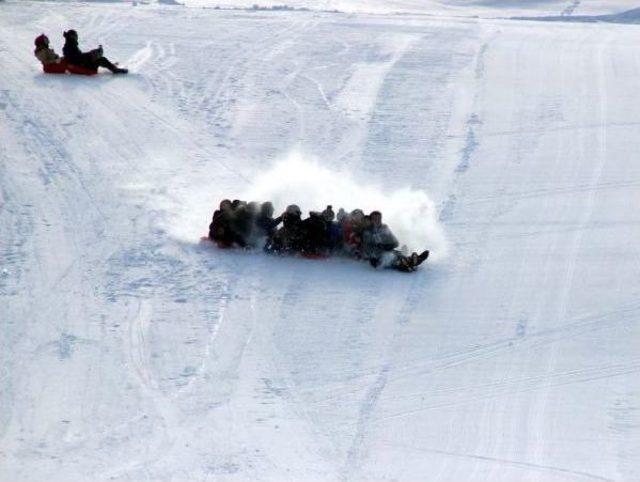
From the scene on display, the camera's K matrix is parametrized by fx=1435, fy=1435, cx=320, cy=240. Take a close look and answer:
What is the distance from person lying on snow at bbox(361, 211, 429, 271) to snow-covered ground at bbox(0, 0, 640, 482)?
0.16 metres

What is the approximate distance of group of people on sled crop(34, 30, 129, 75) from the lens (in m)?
21.2

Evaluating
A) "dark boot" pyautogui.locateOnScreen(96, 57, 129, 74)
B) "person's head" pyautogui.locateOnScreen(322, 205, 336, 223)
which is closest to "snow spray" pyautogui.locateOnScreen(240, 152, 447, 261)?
"person's head" pyautogui.locateOnScreen(322, 205, 336, 223)

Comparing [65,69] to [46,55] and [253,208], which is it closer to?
[46,55]

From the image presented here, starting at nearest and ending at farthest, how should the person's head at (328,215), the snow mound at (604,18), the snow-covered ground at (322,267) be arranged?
1. the snow-covered ground at (322,267)
2. the person's head at (328,215)
3. the snow mound at (604,18)

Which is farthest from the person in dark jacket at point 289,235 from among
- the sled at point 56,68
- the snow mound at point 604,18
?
the snow mound at point 604,18

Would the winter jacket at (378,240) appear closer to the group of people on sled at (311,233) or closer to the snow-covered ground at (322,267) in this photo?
the group of people on sled at (311,233)

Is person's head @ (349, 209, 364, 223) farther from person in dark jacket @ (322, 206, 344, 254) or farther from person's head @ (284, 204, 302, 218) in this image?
person's head @ (284, 204, 302, 218)

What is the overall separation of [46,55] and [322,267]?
829 centimetres

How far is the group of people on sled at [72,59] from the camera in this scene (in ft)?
69.4

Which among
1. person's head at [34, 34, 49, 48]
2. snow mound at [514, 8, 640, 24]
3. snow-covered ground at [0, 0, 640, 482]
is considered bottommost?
snow-covered ground at [0, 0, 640, 482]

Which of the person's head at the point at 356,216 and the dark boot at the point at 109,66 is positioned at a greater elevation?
the dark boot at the point at 109,66

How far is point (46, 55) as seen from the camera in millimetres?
21266

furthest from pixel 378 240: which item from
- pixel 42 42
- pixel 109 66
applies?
pixel 42 42

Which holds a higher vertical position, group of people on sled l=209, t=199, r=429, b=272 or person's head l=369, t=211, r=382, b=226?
person's head l=369, t=211, r=382, b=226
